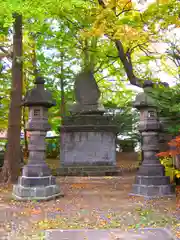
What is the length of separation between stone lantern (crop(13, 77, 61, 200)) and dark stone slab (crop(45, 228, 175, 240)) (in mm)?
2878

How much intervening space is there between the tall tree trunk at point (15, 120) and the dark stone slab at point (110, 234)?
5616 mm

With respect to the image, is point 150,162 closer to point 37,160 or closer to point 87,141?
point 37,160

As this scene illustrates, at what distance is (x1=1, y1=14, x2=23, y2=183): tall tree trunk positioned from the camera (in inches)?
396

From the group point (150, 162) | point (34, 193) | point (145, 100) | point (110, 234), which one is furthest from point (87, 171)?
point (110, 234)

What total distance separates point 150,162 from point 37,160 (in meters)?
3.28

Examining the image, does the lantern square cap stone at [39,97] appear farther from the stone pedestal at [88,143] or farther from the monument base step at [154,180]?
the stone pedestal at [88,143]

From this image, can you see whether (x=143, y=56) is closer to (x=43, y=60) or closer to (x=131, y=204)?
(x=43, y=60)

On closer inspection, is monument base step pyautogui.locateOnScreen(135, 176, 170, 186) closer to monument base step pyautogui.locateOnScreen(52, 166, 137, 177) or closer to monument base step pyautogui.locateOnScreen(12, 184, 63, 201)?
monument base step pyautogui.locateOnScreen(12, 184, 63, 201)

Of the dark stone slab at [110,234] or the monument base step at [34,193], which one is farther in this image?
the monument base step at [34,193]

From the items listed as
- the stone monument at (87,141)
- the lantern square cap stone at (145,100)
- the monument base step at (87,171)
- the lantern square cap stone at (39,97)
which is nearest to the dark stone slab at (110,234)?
Answer: the lantern square cap stone at (39,97)

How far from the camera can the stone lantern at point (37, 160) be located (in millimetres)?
7617

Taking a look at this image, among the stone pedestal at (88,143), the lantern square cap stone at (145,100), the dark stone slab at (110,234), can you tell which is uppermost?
the lantern square cap stone at (145,100)

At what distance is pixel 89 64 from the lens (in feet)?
45.5

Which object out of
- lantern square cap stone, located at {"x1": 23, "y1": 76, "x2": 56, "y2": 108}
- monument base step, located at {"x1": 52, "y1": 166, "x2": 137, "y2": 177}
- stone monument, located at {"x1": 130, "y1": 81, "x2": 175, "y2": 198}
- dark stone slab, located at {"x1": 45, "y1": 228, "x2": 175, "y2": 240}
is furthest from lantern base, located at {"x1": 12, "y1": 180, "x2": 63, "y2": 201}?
monument base step, located at {"x1": 52, "y1": 166, "x2": 137, "y2": 177}
